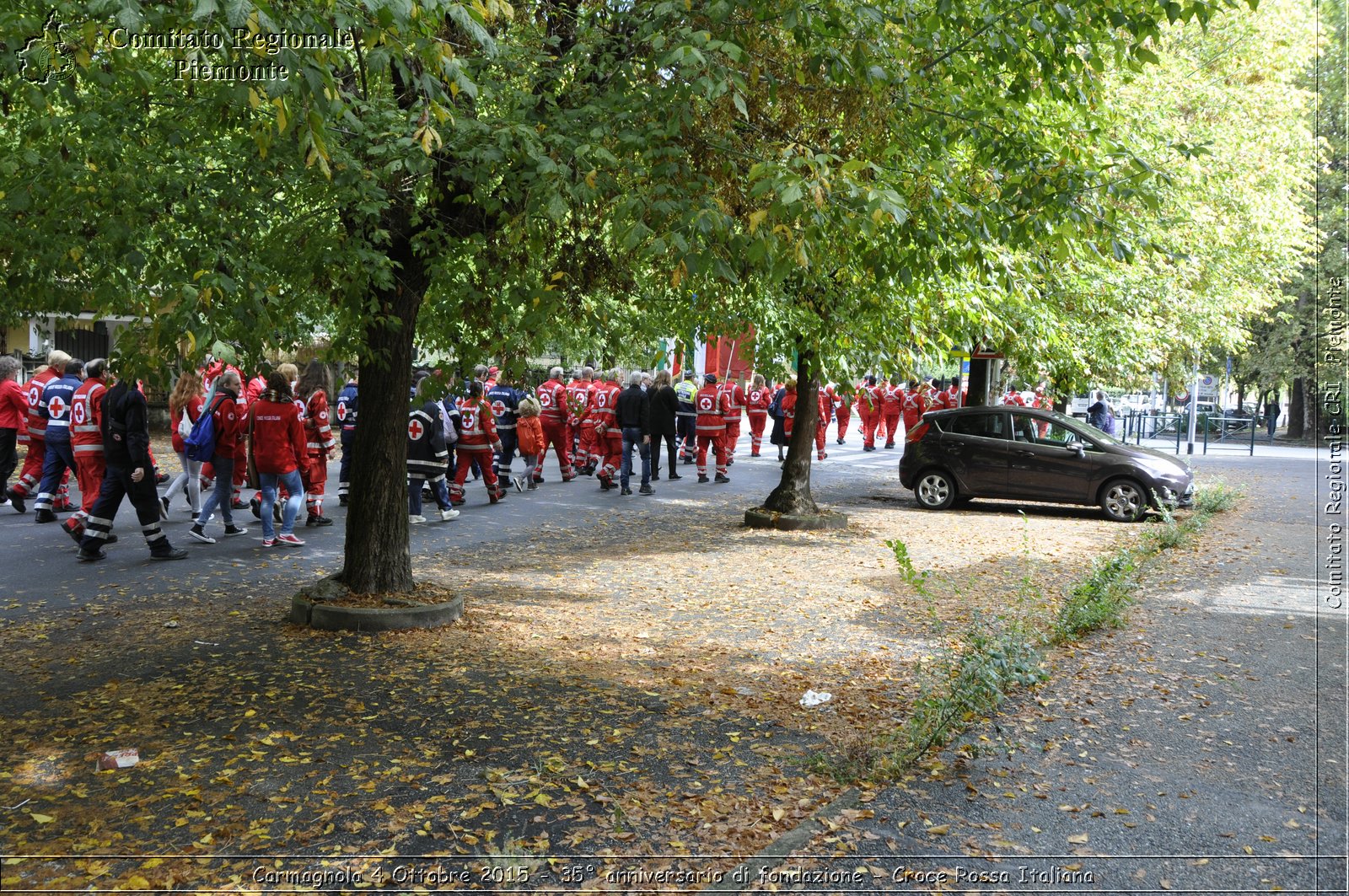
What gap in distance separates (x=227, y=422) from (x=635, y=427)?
289 inches

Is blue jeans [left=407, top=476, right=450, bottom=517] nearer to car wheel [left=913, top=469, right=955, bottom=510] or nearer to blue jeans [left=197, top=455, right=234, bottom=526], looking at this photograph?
blue jeans [left=197, top=455, right=234, bottom=526]

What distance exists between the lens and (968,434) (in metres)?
17.3

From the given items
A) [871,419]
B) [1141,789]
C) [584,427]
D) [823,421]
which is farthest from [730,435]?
[1141,789]

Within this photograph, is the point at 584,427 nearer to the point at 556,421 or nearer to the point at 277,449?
the point at 556,421

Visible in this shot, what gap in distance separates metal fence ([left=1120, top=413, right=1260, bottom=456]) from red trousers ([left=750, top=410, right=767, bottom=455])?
13.6m

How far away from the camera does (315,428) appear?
43.1 ft

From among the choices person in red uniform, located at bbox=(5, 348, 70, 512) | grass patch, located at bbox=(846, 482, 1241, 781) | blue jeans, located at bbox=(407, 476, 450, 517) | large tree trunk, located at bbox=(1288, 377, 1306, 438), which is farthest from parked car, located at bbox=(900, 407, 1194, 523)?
large tree trunk, located at bbox=(1288, 377, 1306, 438)

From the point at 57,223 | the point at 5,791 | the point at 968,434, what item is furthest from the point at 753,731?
the point at 968,434

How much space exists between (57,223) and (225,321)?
1.00 m

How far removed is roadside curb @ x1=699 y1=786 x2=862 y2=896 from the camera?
409 cm

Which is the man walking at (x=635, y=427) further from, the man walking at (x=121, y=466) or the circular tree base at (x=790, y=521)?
the man walking at (x=121, y=466)

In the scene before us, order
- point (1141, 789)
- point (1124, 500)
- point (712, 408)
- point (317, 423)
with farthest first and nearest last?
point (712, 408) < point (1124, 500) < point (317, 423) < point (1141, 789)

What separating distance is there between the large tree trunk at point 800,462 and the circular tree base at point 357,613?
22.3 ft

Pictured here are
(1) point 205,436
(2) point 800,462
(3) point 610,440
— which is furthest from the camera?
(3) point 610,440
